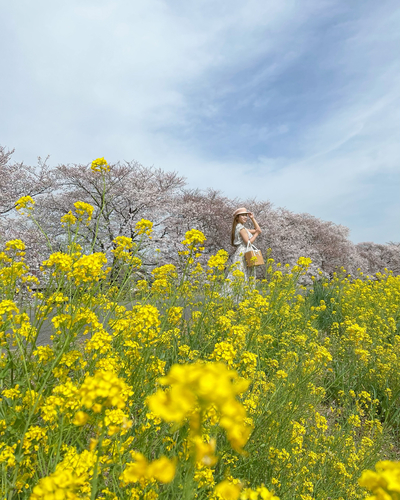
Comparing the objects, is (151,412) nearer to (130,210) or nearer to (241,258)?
(241,258)

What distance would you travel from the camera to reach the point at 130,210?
1379 cm

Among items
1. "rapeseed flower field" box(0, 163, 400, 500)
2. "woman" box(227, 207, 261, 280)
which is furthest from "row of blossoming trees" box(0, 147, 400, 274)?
"rapeseed flower field" box(0, 163, 400, 500)

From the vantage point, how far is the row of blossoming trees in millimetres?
11977

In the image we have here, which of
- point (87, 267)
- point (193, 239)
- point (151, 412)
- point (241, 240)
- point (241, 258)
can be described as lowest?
point (151, 412)

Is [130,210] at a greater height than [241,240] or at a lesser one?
greater

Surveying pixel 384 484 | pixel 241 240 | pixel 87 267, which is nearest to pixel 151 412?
pixel 87 267

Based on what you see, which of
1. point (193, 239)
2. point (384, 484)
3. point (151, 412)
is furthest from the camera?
point (193, 239)

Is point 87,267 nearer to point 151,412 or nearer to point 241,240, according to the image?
point 151,412

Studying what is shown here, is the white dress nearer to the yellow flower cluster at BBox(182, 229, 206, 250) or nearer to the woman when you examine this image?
the woman

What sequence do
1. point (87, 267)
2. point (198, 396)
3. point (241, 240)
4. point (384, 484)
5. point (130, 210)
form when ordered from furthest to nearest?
1. point (130, 210)
2. point (241, 240)
3. point (87, 267)
4. point (384, 484)
5. point (198, 396)

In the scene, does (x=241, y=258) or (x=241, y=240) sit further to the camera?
(x=241, y=240)

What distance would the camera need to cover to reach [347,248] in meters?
23.6

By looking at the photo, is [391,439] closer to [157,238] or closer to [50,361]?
[50,361]

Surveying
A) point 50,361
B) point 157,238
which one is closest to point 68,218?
point 50,361
